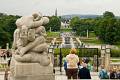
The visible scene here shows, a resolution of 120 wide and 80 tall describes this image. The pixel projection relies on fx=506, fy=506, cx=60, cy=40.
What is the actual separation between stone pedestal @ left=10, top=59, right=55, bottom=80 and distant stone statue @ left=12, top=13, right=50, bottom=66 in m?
0.15

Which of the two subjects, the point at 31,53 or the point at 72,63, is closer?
the point at 31,53

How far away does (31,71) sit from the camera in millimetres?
15016

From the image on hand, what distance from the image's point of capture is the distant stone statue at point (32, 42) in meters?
15.1

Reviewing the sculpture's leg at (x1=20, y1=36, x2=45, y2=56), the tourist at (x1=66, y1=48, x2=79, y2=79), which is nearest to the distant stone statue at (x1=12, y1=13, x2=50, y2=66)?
the sculpture's leg at (x1=20, y1=36, x2=45, y2=56)

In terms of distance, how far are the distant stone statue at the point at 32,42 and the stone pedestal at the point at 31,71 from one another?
0.50ft

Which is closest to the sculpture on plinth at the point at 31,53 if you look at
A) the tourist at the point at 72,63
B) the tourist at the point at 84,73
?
the tourist at the point at 84,73

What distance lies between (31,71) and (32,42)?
2.96ft

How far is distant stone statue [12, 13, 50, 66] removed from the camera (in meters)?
15.1

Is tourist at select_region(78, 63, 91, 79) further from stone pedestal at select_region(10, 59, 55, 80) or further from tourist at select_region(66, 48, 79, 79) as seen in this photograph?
stone pedestal at select_region(10, 59, 55, 80)

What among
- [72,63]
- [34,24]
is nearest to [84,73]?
[72,63]

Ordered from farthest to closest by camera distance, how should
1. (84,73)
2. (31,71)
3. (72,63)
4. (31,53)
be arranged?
(72,63), (84,73), (31,53), (31,71)

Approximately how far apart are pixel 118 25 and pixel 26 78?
56233 mm

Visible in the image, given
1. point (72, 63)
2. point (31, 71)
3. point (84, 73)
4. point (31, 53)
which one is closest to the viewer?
point (31, 71)

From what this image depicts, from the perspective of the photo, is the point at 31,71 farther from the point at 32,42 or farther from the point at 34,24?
the point at 34,24
